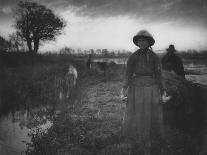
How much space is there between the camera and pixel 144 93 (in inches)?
190

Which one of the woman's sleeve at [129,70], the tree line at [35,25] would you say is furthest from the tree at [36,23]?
the woman's sleeve at [129,70]

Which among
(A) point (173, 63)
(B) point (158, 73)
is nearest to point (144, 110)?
(B) point (158, 73)

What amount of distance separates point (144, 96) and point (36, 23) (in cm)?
2913

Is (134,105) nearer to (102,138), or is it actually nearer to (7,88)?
(102,138)

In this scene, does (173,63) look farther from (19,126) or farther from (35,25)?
(35,25)

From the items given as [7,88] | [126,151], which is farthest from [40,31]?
[126,151]

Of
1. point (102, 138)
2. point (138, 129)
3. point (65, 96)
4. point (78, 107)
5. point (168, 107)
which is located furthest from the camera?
point (65, 96)

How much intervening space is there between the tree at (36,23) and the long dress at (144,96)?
27.5 m

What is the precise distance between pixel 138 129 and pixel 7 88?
31.2ft

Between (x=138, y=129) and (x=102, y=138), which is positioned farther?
A: (x=102, y=138)

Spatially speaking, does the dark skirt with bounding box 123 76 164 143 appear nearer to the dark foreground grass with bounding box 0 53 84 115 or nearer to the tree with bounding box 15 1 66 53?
the dark foreground grass with bounding box 0 53 84 115

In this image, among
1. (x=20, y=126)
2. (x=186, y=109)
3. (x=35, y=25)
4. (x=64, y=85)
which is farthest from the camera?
(x=35, y=25)

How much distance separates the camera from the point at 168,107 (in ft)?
20.8

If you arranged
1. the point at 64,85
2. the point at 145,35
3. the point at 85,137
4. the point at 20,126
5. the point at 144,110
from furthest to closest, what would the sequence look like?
the point at 64,85
the point at 20,126
the point at 85,137
the point at 144,110
the point at 145,35
